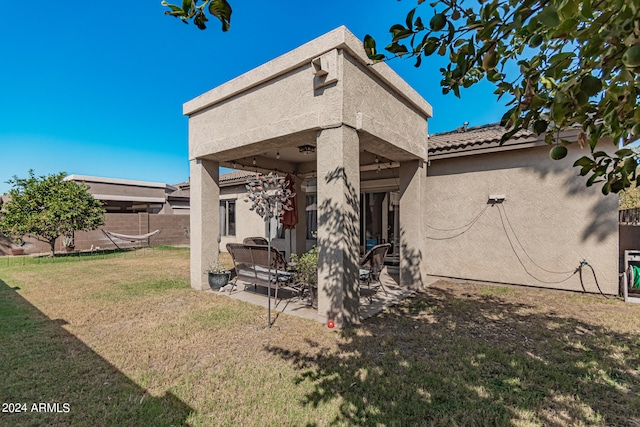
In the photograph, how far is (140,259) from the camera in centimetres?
1350

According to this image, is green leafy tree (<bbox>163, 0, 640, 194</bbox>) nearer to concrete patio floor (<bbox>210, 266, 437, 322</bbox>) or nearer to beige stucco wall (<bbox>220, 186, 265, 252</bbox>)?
concrete patio floor (<bbox>210, 266, 437, 322</bbox>)

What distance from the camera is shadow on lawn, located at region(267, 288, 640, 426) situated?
288 cm

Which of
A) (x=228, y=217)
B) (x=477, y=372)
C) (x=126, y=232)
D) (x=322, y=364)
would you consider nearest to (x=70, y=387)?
(x=322, y=364)

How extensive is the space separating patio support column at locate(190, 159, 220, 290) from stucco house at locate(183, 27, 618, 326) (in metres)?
0.03

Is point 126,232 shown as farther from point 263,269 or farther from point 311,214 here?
point 263,269

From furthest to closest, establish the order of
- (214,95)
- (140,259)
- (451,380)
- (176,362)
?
(140,259) → (214,95) → (176,362) → (451,380)

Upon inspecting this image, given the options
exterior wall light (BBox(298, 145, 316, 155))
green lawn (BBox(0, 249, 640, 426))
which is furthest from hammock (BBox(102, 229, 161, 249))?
exterior wall light (BBox(298, 145, 316, 155))

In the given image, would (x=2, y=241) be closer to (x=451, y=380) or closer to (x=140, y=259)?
(x=140, y=259)

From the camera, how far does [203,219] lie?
24.3 ft

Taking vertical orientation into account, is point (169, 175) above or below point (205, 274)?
above

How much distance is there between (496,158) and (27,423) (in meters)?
9.59

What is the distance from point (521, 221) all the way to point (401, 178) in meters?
3.18

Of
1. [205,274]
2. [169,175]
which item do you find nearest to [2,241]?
[205,274]

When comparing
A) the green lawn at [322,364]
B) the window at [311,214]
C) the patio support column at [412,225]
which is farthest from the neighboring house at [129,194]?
the patio support column at [412,225]
